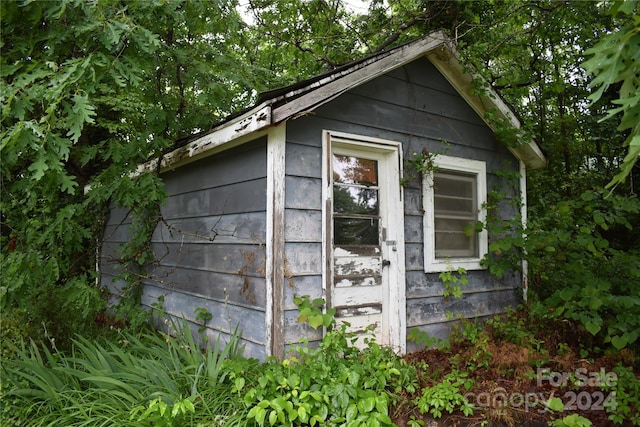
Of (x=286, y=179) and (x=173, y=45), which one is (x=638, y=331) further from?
(x=173, y=45)

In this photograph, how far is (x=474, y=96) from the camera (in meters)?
5.20

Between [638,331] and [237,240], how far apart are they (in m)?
3.78

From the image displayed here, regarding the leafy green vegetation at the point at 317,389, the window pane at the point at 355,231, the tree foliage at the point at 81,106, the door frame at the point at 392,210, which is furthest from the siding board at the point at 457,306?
the tree foliage at the point at 81,106

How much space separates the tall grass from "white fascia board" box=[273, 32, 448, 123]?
2019 millimetres

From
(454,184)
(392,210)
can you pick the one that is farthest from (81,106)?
(454,184)

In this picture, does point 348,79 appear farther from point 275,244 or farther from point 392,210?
point 275,244

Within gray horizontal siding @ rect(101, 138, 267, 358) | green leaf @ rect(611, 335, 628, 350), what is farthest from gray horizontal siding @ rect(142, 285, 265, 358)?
green leaf @ rect(611, 335, 628, 350)

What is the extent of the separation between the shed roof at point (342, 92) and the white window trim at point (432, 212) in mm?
676

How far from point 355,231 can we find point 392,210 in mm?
473

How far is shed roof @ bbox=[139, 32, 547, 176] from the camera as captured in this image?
3.41 meters

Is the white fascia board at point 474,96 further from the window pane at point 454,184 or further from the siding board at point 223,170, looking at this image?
the siding board at point 223,170

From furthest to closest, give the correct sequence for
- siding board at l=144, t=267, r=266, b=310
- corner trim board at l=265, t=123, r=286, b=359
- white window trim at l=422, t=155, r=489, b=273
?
white window trim at l=422, t=155, r=489, b=273, siding board at l=144, t=267, r=266, b=310, corner trim board at l=265, t=123, r=286, b=359

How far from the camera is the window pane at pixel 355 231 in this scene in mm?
3988

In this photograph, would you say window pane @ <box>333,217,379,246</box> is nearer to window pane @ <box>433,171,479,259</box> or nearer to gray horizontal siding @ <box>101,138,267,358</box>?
gray horizontal siding @ <box>101,138,267,358</box>
